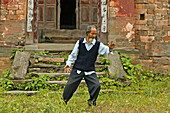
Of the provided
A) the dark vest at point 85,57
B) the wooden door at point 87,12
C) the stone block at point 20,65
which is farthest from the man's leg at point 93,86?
the wooden door at point 87,12

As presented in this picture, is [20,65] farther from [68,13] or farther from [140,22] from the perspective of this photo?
[68,13]

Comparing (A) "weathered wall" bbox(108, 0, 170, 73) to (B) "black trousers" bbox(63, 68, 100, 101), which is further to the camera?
(A) "weathered wall" bbox(108, 0, 170, 73)

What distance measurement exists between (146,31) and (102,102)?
141 inches

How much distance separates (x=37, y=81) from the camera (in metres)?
4.84

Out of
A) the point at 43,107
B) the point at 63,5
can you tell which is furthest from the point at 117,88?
the point at 63,5

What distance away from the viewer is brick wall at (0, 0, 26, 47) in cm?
637

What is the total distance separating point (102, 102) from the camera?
3941 mm

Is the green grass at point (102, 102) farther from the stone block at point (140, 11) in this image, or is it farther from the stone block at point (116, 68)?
the stone block at point (140, 11)

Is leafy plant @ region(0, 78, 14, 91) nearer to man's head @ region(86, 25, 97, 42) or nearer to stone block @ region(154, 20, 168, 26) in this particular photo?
man's head @ region(86, 25, 97, 42)

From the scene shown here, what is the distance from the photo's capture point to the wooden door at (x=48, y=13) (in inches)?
393

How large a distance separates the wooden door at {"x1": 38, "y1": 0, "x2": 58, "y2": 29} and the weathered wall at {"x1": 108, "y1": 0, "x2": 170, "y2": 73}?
14.2 feet

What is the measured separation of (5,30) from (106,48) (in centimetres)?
423

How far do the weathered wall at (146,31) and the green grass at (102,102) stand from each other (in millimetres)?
1335

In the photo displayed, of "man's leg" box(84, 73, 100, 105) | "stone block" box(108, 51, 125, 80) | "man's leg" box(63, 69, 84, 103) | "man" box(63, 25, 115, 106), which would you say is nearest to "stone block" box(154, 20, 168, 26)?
"stone block" box(108, 51, 125, 80)
